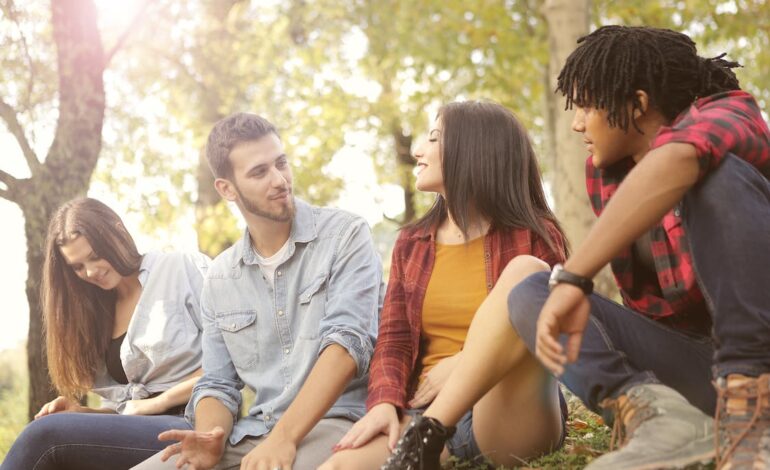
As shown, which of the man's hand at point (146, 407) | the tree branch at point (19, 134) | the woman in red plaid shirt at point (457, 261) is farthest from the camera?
the tree branch at point (19, 134)

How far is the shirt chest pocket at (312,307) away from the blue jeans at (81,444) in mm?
779

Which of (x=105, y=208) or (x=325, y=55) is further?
(x=325, y=55)

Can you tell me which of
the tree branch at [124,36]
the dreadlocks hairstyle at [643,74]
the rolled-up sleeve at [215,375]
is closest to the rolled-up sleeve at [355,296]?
the rolled-up sleeve at [215,375]

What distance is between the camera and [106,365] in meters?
4.34

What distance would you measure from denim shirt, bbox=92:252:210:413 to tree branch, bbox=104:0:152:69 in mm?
3281

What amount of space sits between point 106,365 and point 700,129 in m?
3.06

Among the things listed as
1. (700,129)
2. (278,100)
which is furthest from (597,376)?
(278,100)

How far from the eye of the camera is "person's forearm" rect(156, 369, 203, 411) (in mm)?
3900

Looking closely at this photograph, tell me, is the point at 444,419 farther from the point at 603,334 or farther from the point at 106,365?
the point at 106,365

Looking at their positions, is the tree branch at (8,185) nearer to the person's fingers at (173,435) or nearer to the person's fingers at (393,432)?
the person's fingers at (173,435)

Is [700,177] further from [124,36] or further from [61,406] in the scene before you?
[124,36]

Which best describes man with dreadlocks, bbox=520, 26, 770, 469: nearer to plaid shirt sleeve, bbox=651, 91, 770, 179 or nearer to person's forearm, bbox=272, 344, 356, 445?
plaid shirt sleeve, bbox=651, 91, 770, 179

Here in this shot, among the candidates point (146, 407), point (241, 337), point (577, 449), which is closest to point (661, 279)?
point (577, 449)

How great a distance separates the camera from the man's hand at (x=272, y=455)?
10.1 feet
